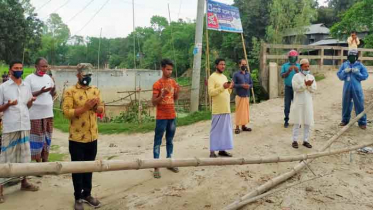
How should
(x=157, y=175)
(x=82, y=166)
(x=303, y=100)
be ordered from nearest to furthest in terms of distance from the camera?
(x=82, y=166)
(x=157, y=175)
(x=303, y=100)

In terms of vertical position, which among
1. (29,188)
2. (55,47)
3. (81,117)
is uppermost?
(55,47)

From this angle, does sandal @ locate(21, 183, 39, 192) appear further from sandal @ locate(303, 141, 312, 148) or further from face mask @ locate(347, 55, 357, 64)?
face mask @ locate(347, 55, 357, 64)

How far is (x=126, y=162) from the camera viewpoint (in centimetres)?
256

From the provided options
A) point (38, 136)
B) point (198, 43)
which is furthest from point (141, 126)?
point (38, 136)

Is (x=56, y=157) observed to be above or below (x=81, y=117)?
below

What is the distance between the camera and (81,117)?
11.8ft

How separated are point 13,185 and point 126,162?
2.62m

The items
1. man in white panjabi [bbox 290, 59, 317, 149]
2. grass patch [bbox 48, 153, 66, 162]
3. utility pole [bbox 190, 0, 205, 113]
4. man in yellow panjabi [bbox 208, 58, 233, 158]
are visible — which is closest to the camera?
man in yellow panjabi [bbox 208, 58, 233, 158]

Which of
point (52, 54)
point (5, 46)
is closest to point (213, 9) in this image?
point (5, 46)

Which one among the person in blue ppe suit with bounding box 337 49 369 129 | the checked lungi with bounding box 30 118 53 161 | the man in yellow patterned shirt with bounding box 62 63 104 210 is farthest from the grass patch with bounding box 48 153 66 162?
the person in blue ppe suit with bounding box 337 49 369 129

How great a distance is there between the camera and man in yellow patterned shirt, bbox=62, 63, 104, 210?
3508 millimetres

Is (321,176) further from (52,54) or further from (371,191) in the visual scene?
(52,54)

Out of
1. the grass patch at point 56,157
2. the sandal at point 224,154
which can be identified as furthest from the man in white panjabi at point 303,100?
the grass patch at point 56,157

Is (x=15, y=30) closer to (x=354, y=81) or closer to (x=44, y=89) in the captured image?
(x=44, y=89)
